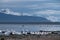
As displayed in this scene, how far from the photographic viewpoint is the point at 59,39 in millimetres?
25953

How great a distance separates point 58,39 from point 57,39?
0.11m

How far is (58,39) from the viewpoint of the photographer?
1021 inches

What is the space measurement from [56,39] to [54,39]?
335 mm

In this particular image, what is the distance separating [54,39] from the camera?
25750 mm

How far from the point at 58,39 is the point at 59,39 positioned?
3.9 inches

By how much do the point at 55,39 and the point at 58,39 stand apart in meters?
0.29

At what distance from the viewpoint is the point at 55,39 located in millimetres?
26047

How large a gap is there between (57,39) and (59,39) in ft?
0.60

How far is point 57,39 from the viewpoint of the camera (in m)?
26.0

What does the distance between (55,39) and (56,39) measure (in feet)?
0.31

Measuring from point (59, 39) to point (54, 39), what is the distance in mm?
512

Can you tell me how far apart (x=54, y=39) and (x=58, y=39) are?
41 centimetres
